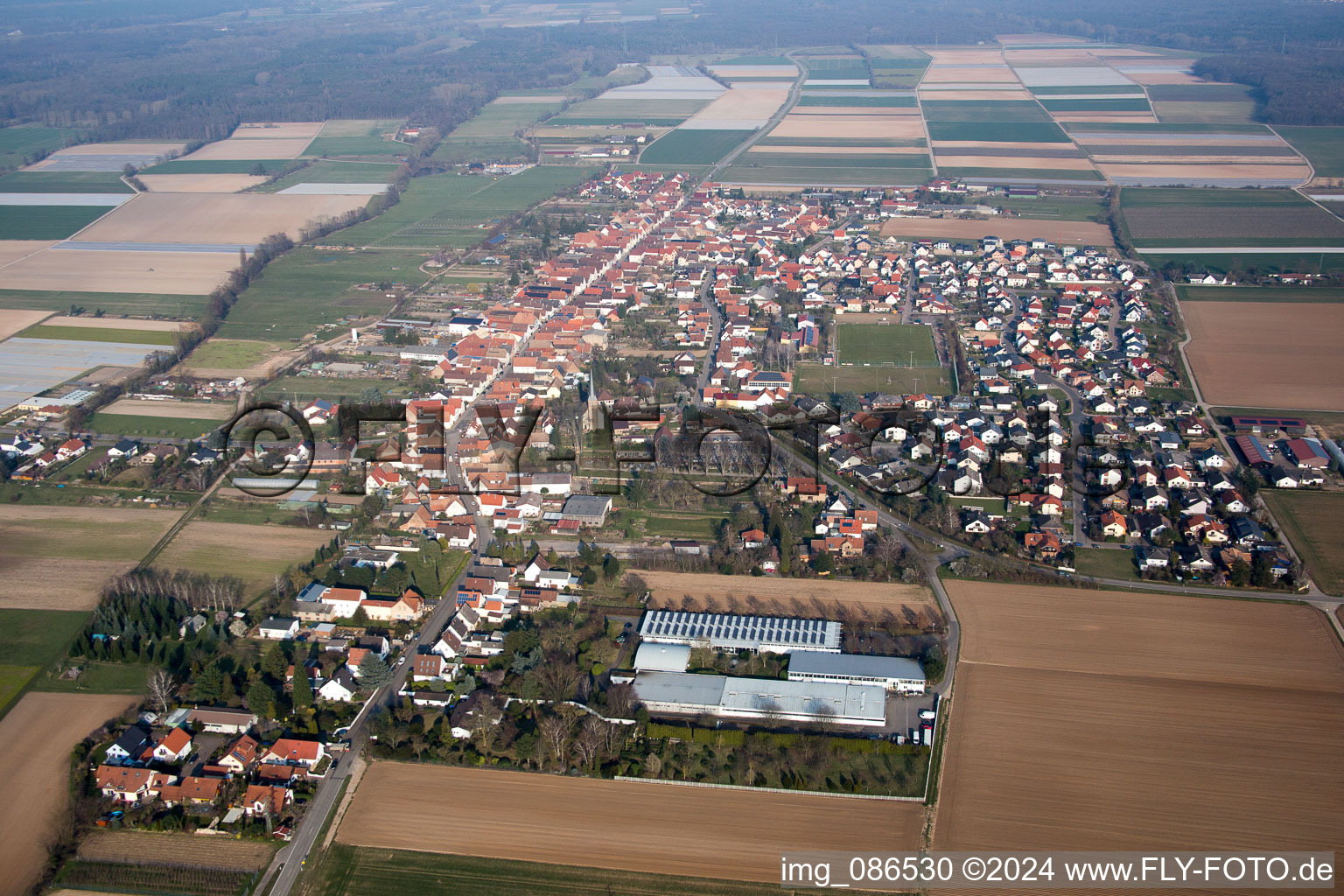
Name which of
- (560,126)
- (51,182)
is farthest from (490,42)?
(51,182)

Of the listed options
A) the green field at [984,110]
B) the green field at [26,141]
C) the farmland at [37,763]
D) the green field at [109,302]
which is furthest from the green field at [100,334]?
the green field at [984,110]

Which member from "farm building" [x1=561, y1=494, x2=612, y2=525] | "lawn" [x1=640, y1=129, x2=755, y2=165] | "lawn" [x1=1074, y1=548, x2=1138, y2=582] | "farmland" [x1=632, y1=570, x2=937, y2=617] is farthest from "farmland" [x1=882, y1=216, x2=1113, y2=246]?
"farmland" [x1=632, y1=570, x2=937, y2=617]

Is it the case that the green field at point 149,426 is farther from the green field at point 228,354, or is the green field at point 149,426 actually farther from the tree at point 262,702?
the tree at point 262,702

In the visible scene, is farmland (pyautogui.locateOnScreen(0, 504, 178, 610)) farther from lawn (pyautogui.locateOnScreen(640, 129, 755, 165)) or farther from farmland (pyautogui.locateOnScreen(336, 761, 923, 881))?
lawn (pyautogui.locateOnScreen(640, 129, 755, 165))

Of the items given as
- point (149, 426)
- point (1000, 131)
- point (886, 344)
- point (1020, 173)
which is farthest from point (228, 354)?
point (1000, 131)

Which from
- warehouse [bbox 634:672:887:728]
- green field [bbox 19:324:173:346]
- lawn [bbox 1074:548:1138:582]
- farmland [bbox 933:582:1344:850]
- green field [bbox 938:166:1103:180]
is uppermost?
green field [bbox 938:166:1103:180]

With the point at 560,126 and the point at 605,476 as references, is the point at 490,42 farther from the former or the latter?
the point at 605,476
